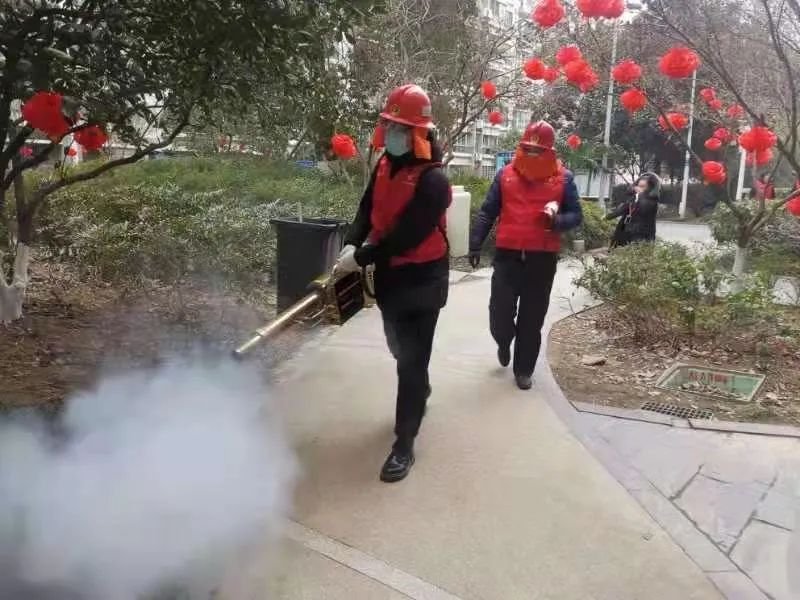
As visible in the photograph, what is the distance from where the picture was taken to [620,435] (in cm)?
393

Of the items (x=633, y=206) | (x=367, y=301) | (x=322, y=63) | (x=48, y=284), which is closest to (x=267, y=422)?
(x=367, y=301)

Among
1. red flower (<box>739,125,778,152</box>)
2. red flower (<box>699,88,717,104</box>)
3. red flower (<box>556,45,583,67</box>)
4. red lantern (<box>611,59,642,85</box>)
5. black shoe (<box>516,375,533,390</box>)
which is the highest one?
red flower (<box>556,45,583,67</box>)

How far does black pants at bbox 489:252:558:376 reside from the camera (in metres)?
4.39

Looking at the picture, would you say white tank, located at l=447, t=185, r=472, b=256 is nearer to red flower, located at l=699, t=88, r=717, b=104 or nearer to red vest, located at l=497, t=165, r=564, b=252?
red flower, located at l=699, t=88, r=717, b=104

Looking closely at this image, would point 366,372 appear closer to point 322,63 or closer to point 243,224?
point 322,63

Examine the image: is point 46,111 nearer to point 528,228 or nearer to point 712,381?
point 528,228

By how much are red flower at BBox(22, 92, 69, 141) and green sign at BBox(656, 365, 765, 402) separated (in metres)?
3.96

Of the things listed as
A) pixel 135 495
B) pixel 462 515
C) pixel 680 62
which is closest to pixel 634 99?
pixel 680 62

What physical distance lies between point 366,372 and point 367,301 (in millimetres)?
1532

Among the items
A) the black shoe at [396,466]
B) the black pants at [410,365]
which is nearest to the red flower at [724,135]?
the black pants at [410,365]

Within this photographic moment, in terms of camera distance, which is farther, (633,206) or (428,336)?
(633,206)

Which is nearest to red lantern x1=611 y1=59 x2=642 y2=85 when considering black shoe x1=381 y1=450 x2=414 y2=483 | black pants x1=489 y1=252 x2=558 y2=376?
black pants x1=489 y1=252 x2=558 y2=376

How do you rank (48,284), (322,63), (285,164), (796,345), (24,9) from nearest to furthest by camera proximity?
(24,9)
(322,63)
(796,345)
(48,284)
(285,164)

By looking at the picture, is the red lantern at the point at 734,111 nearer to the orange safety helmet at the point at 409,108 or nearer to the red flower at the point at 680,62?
the red flower at the point at 680,62
